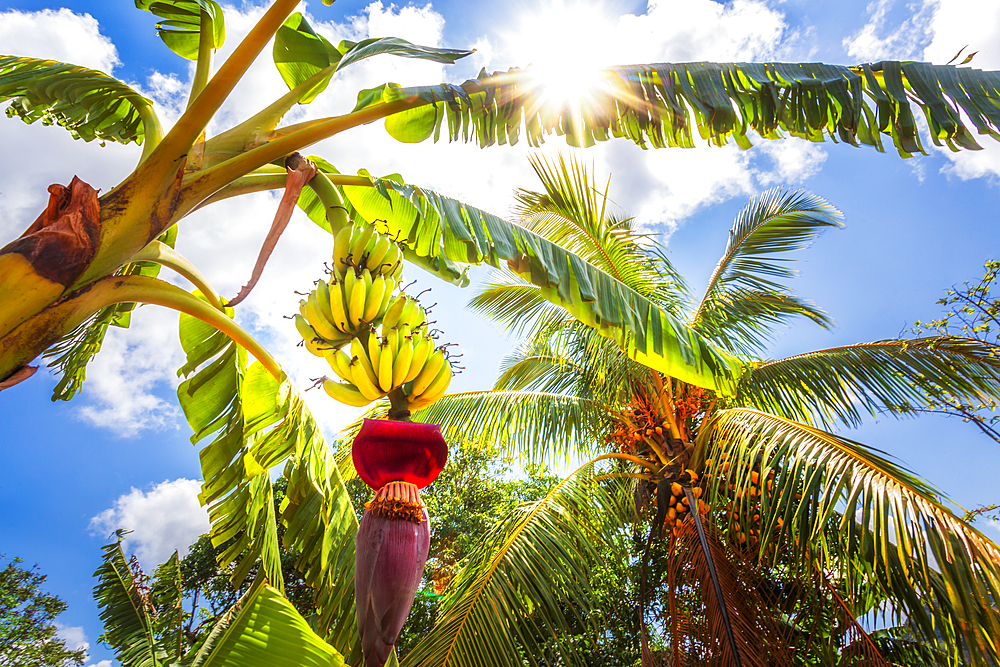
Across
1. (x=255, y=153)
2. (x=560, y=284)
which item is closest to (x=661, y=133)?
(x=560, y=284)

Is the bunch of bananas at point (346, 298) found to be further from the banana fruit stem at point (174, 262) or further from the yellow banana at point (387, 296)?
the banana fruit stem at point (174, 262)

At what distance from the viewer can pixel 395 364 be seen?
1.56 metres

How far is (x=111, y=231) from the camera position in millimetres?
1657

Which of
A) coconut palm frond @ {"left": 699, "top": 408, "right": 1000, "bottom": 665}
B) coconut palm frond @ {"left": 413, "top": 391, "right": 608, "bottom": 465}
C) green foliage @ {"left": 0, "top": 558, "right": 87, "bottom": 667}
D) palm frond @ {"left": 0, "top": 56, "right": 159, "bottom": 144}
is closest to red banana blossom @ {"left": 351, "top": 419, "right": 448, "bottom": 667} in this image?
palm frond @ {"left": 0, "top": 56, "right": 159, "bottom": 144}

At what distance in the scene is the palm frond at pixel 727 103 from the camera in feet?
6.66

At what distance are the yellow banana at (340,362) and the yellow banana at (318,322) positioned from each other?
0.06 m

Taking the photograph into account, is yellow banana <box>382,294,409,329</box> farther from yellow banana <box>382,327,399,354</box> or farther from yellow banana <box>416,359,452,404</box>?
yellow banana <box>416,359,452,404</box>

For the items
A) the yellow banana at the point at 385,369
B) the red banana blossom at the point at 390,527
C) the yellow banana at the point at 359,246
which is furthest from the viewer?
the yellow banana at the point at 359,246

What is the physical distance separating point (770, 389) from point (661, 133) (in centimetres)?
346

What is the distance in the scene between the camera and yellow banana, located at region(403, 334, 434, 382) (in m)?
1.62

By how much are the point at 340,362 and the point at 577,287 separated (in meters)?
0.97

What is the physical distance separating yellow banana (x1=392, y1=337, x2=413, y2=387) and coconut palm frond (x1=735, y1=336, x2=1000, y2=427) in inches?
112

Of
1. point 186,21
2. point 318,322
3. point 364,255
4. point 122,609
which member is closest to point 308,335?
point 318,322

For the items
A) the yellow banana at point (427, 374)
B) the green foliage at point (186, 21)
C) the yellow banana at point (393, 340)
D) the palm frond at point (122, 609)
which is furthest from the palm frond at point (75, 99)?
the palm frond at point (122, 609)
